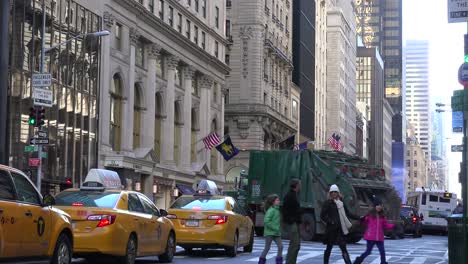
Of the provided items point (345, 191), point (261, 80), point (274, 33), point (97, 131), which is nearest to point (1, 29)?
point (345, 191)

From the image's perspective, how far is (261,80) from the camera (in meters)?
73.4

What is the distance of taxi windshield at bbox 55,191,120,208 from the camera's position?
601 inches

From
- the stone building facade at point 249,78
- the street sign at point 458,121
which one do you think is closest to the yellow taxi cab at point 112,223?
the street sign at point 458,121

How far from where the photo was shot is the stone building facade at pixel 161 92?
150ft

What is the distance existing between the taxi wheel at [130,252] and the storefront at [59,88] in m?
19.0

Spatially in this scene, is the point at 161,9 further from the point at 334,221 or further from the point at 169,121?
the point at 334,221

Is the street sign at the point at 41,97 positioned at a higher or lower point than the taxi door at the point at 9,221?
higher

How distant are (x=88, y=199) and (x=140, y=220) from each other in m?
1.19

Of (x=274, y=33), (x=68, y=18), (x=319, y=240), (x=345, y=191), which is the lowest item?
(x=319, y=240)

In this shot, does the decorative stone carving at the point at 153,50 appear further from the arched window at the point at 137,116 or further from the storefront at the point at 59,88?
the storefront at the point at 59,88

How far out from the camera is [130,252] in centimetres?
1557

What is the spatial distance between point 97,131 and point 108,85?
2771 millimetres

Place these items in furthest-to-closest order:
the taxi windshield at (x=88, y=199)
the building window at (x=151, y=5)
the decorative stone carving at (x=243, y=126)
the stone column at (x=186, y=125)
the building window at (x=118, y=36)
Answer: the decorative stone carving at (x=243, y=126)
the stone column at (x=186, y=125)
the building window at (x=151, y=5)
the building window at (x=118, y=36)
the taxi windshield at (x=88, y=199)

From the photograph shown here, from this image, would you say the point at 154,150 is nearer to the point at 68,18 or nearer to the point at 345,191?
the point at 68,18
